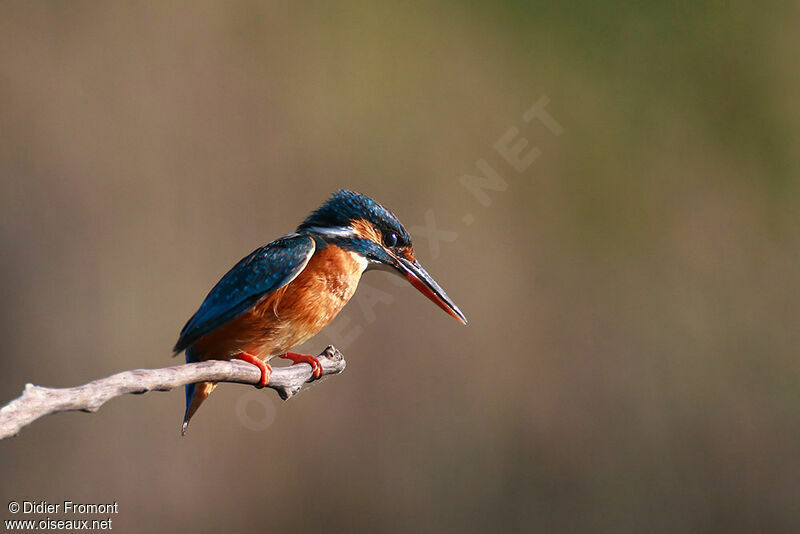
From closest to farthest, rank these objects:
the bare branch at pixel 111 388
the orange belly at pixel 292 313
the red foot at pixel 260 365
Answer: the bare branch at pixel 111 388 < the red foot at pixel 260 365 < the orange belly at pixel 292 313

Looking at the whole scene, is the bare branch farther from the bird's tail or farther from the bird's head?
the bird's head

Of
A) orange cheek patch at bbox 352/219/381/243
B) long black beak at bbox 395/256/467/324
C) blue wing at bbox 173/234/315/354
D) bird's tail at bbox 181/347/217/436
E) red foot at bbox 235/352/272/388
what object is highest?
blue wing at bbox 173/234/315/354

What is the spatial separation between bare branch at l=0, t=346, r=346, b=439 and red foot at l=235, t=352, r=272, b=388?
0.01m

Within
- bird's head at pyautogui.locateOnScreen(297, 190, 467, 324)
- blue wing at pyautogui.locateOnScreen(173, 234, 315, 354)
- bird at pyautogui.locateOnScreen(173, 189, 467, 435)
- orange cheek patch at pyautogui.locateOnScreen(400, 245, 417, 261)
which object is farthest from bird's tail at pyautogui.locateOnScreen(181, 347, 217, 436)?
orange cheek patch at pyautogui.locateOnScreen(400, 245, 417, 261)

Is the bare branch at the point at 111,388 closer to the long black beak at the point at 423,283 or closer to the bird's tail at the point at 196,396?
the bird's tail at the point at 196,396

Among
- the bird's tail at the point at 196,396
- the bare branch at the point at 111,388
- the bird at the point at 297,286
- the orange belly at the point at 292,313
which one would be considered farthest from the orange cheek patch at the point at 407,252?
the bird's tail at the point at 196,396

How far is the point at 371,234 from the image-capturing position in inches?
72.5

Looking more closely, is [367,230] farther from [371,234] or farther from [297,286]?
[297,286]

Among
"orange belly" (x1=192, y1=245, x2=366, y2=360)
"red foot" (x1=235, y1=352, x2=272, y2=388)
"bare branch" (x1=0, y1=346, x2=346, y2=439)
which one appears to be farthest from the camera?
"orange belly" (x1=192, y1=245, x2=366, y2=360)

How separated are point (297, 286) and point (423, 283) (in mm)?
302

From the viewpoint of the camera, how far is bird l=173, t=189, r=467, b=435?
165cm

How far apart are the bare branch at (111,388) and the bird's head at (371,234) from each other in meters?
0.37

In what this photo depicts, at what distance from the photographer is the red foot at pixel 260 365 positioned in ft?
5.19

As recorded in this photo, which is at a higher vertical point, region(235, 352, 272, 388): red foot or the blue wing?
the blue wing
